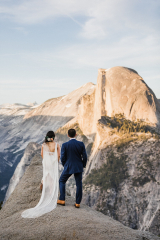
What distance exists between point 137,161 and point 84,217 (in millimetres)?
27981

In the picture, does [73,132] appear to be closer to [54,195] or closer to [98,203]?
[54,195]

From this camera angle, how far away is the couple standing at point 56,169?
17.8ft

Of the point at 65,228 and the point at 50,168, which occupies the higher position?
the point at 50,168

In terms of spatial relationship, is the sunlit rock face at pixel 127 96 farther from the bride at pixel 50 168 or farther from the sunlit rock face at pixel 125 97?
the bride at pixel 50 168

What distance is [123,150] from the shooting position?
3441 centimetres

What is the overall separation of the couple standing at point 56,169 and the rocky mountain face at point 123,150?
20.4 metres

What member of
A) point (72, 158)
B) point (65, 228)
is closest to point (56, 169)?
point (72, 158)

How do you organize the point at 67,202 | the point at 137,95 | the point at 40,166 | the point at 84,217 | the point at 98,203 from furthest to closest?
the point at 137,95 → the point at 98,203 → the point at 40,166 → the point at 67,202 → the point at 84,217

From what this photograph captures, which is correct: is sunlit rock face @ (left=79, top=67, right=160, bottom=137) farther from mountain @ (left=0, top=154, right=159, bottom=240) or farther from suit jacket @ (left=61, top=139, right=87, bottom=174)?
mountain @ (left=0, top=154, right=159, bottom=240)

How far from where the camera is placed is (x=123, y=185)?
29.9 m

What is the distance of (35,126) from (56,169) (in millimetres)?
83986

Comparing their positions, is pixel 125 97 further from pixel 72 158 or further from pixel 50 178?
pixel 72 158

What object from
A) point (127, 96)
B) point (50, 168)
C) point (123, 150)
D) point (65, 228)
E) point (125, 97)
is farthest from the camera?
point (125, 97)

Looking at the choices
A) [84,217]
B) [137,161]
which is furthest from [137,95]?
[84,217]
